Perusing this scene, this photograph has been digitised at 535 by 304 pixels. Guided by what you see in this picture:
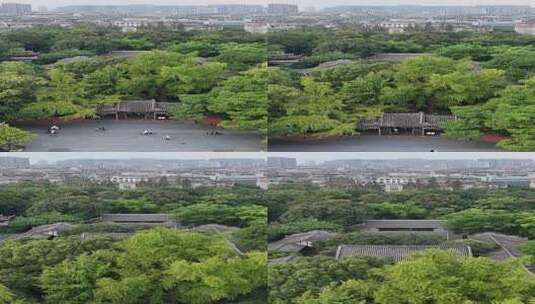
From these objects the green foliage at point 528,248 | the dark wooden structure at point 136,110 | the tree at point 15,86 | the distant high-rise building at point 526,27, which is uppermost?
the distant high-rise building at point 526,27

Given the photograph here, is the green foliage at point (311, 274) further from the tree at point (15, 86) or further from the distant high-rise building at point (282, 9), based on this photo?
the tree at point (15, 86)

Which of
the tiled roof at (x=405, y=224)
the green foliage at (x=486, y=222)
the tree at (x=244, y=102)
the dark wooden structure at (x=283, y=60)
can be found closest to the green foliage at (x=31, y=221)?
the tree at (x=244, y=102)

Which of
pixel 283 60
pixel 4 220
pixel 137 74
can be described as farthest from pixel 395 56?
pixel 4 220

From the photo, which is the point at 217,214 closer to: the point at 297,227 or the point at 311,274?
the point at 297,227

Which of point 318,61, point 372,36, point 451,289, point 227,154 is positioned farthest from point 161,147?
point 451,289

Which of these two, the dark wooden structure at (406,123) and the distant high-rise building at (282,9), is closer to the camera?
the dark wooden structure at (406,123)

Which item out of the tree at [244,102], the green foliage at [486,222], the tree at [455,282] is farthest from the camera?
the tree at [244,102]
